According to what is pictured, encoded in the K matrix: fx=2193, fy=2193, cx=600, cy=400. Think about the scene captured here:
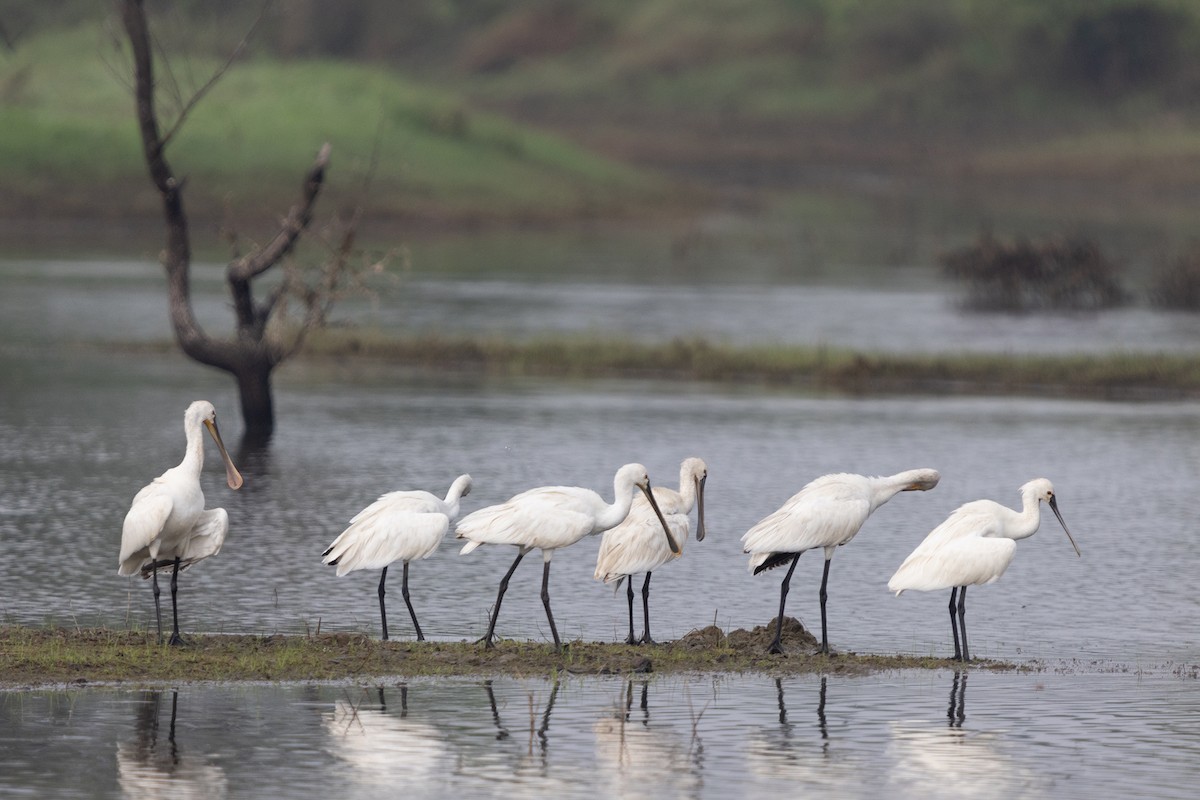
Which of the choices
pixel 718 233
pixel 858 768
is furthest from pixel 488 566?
pixel 718 233

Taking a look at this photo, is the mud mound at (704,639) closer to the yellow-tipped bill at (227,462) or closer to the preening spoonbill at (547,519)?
the preening spoonbill at (547,519)

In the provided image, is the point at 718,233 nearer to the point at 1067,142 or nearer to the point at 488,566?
the point at 1067,142

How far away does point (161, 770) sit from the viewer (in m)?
12.4

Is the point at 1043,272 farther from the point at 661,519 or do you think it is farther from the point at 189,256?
the point at 661,519

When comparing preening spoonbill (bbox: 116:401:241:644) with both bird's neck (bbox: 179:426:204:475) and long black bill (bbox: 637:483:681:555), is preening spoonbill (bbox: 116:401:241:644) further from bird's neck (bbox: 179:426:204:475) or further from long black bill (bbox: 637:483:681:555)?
long black bill (bbox: 637:483:681:555)

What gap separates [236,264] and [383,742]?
15.0 meters

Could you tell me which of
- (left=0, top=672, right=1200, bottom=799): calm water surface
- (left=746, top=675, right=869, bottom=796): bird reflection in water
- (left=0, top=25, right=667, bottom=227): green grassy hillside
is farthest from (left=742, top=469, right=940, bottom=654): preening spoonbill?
(left=0, top=25, right=667, bottom=227): green grassy hillside

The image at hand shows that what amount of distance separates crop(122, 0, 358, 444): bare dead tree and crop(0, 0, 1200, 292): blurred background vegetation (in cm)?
4208

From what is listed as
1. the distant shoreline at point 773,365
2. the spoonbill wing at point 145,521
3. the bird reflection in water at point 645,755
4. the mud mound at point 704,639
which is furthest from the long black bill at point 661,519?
the distant shoreline at point 773,365

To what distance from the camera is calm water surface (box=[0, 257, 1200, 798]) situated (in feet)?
42.0

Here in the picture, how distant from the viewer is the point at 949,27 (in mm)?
139500

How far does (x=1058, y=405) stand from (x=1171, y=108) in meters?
90.9

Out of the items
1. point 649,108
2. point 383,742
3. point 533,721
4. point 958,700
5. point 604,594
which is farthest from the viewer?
point 649,108

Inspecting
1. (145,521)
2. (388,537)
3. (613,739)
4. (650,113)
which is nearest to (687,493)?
(388,537)
